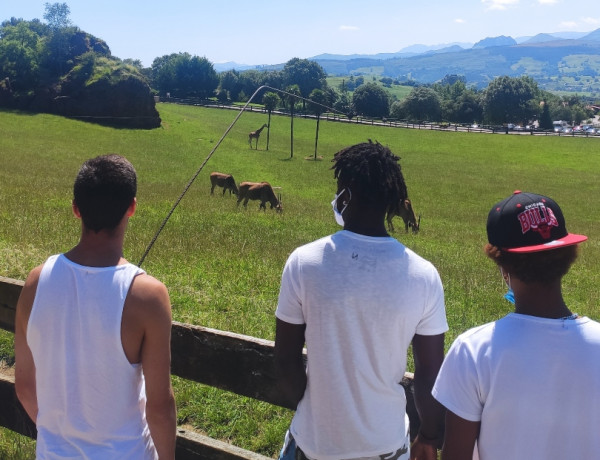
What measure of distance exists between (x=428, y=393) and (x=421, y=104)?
9492cm

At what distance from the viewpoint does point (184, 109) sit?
72.7 metres

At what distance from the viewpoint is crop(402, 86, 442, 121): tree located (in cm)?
9306

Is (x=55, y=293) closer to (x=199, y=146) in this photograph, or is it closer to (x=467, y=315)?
(x=467, y=315)

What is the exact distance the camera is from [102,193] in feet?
8.09

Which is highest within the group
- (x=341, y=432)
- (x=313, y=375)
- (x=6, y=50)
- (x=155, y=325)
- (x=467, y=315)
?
(x=6, y=50)

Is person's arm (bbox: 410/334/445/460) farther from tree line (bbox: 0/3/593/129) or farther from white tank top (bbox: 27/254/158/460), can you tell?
tree line (bbox: 0/3/593/129)

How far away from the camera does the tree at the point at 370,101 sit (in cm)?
8988

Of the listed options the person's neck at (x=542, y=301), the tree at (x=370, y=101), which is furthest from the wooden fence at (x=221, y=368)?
the tree at (x=370, y=101)

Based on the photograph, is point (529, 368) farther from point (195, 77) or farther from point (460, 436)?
point (195, 77)

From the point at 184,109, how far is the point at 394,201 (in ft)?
240

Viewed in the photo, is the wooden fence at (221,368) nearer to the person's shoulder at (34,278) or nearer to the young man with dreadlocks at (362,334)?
the young man with dreadlocks at (362,334)

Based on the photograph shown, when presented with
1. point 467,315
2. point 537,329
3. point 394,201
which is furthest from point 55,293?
point 467,315

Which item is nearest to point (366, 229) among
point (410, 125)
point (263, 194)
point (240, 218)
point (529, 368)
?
point (529, 368)

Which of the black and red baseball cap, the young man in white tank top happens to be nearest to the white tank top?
the young man in white tank top
